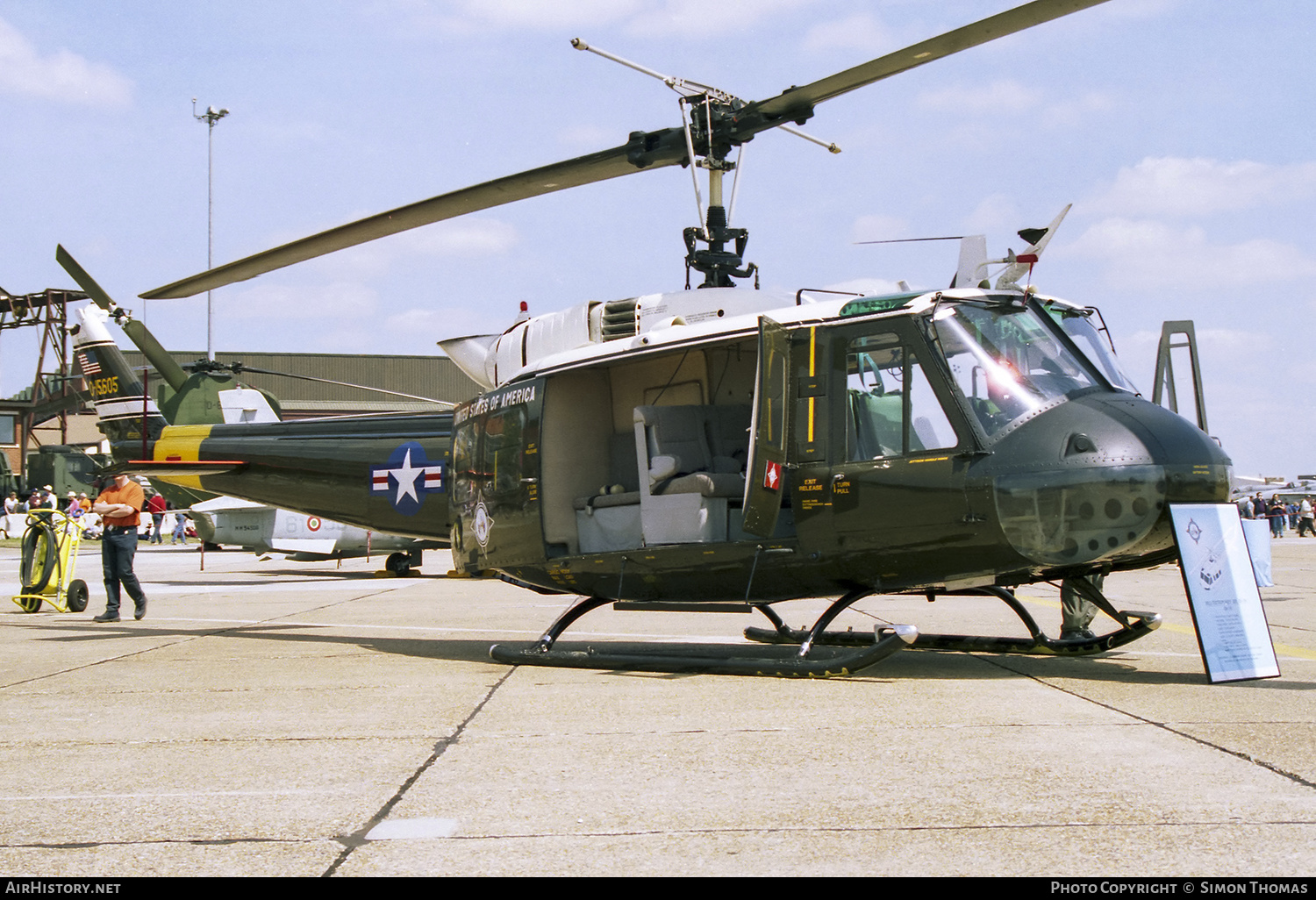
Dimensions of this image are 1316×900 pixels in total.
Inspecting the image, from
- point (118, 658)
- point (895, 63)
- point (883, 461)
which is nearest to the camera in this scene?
point (883, 461)

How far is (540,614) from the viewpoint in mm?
12859

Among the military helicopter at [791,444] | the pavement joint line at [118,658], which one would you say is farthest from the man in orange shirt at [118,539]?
the military helicopter at [791,444]

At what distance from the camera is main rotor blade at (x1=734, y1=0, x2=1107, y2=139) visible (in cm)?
690

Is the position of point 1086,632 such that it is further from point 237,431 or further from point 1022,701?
point 237,431

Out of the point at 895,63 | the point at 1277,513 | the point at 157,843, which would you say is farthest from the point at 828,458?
the point at 1277,513

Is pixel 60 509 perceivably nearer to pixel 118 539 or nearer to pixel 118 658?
pixel 118 539

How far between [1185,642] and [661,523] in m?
4.17

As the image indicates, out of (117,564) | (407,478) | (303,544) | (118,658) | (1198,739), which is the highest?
(407,478)

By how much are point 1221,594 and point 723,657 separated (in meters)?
2.84

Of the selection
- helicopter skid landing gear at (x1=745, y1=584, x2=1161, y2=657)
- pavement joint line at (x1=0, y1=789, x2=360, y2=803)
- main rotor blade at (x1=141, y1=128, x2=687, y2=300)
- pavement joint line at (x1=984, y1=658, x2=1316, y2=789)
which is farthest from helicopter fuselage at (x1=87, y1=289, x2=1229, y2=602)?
pavement joint line at (x1=0, y1=789, x2=360, y2=803)

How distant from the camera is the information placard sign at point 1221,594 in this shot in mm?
6086

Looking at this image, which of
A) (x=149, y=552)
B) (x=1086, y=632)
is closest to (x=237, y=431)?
(x=1086, y=632)

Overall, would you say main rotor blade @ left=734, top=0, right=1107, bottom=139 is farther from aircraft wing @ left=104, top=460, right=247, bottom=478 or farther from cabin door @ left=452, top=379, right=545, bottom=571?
aircraft wing @ left=104, top=460, right=247, bottom=478

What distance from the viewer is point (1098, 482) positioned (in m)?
6.13
